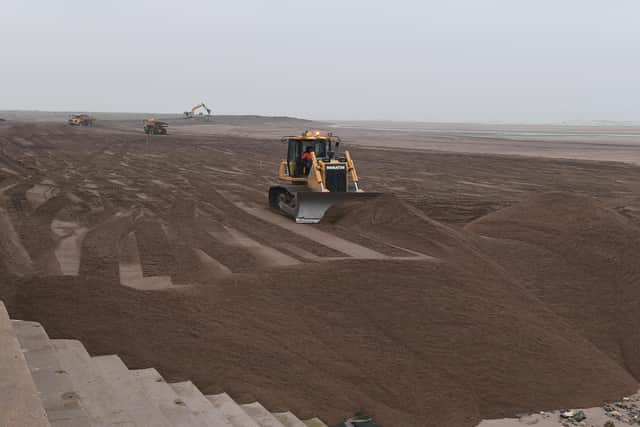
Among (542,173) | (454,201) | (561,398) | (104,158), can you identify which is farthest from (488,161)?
(561,398)

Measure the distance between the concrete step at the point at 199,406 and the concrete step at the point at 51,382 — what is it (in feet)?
3.51

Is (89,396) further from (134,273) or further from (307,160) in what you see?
(307,160)

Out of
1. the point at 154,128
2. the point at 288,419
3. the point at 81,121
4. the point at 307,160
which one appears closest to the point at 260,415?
the point at 288,419

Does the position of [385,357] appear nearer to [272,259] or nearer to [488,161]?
[272,259]

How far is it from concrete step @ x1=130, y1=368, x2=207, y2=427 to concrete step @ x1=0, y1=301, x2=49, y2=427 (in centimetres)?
128

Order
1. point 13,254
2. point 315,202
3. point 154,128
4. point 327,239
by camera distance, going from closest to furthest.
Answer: point 13,254 → point 327,239 → point 315,202 → point 154,128

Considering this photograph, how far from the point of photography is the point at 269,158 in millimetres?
39906

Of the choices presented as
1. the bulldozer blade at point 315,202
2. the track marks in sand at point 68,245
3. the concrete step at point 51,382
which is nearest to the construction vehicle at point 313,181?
the bulldozer blade at point 315,202

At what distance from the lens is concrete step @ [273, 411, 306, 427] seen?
5.95m

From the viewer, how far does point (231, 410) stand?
5852 millimetres

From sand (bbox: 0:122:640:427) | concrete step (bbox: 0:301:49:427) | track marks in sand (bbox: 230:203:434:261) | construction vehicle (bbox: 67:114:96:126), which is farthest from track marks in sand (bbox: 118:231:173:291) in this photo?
construction vehicle (bbox: 67:114:96:126)

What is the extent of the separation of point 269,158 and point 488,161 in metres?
13.5

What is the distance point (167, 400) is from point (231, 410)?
62cm

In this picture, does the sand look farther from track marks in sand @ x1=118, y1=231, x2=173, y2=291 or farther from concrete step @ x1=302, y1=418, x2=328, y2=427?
concrete step @ x1=302, y1=418, x2=328, y2=427
